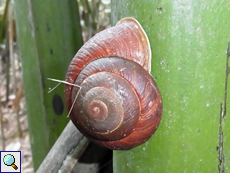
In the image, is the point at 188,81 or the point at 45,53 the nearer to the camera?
the point at 188,81

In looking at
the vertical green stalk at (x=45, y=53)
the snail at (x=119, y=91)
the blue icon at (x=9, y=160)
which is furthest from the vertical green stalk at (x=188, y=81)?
the blue icon at (x=9, y=160)

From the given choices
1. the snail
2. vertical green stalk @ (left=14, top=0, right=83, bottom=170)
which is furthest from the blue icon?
the snail

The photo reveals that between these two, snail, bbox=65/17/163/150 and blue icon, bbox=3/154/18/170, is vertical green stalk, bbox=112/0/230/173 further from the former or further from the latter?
blue icon, bbox=3/154/18/170

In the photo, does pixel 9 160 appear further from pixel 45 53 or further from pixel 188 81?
pixel 188 81

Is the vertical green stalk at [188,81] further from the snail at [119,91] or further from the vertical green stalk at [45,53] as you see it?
the vertical green stalk at [45,53]

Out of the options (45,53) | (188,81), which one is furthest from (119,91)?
(45,53)
